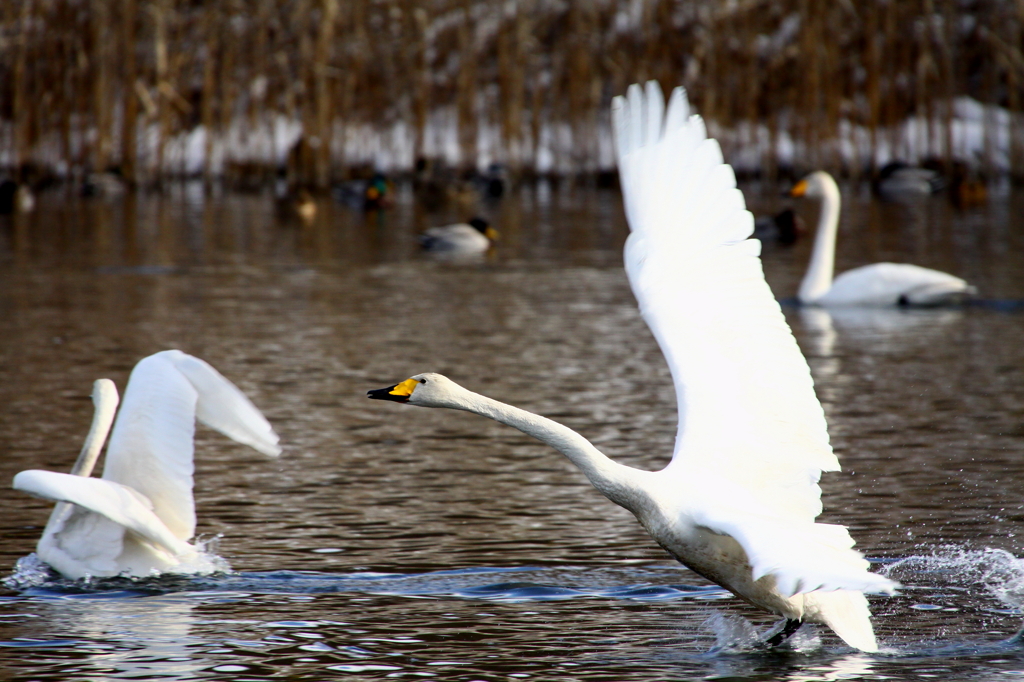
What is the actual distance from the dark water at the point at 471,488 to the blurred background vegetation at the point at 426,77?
40.9 feet

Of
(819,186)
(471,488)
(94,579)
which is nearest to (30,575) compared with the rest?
(94,579)

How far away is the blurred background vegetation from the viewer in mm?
28484

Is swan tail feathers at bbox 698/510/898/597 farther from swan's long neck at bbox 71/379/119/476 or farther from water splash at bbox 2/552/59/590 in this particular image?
swan's long neck at bbox 71/379/119/476

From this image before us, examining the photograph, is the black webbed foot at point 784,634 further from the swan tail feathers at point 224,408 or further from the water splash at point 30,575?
the water splash at point 30,575

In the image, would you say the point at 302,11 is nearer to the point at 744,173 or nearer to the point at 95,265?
the point at 744,173

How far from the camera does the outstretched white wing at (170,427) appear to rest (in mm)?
5840

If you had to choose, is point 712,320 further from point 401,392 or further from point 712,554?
point 401,392

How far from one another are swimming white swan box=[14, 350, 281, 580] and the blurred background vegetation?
23252 millimetres

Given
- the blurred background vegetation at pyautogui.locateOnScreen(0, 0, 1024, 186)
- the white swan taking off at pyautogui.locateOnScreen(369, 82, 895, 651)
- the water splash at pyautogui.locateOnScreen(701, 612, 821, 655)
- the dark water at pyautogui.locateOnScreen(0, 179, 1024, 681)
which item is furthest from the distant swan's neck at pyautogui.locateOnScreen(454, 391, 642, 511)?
the blurred background vegetation at pyautogui.locateOnScreen(0, 0, 1024, 186)

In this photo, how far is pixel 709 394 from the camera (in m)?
5.27

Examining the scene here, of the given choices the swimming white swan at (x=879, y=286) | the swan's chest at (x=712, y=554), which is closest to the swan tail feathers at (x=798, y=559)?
the swan's chest at (x=712, y=554)

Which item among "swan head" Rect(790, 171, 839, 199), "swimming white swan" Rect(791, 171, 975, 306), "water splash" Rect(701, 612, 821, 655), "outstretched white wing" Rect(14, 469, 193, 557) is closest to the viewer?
"water splash" Rect(701, 612, 821, 655)

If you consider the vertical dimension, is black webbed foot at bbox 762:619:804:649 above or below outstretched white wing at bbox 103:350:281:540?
below

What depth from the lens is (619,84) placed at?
3072 cm
